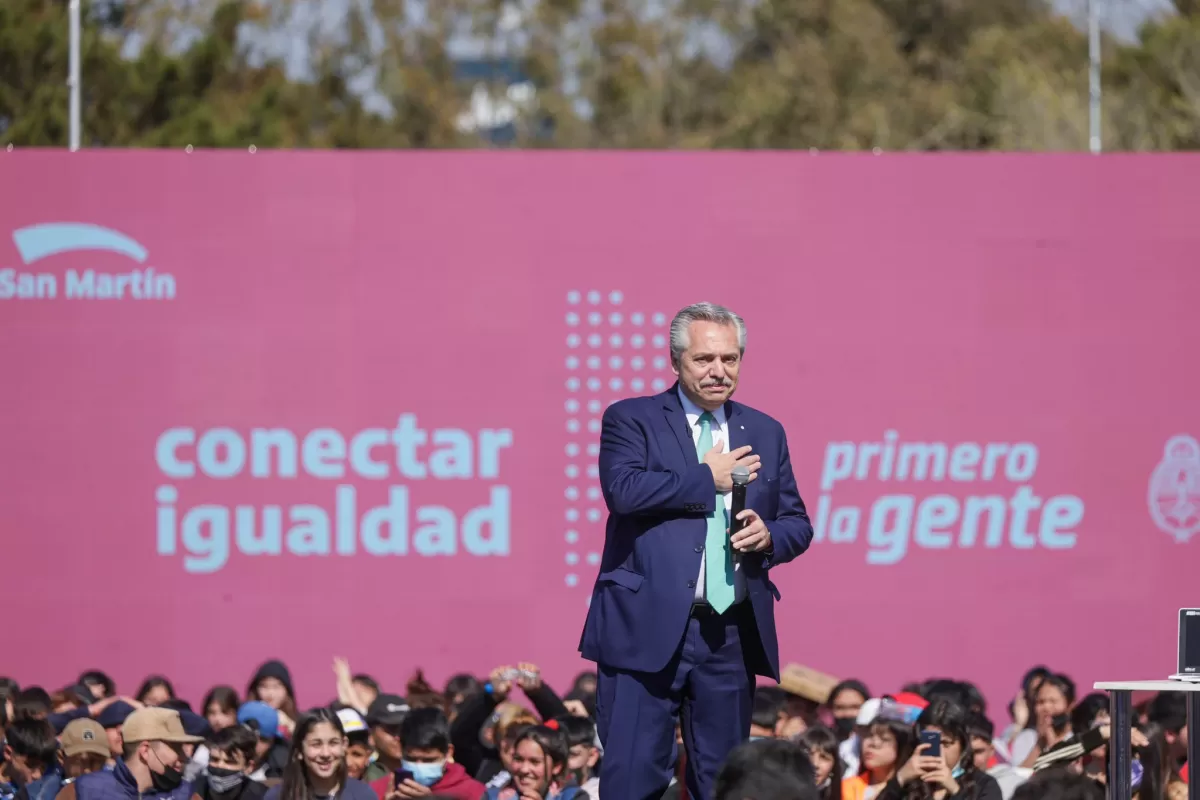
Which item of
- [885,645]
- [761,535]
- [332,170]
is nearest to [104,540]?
[332,170]

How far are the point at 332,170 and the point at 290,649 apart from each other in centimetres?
231

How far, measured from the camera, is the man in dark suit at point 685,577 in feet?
14.3

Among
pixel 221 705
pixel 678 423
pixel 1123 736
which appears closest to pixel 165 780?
pixel 221 705

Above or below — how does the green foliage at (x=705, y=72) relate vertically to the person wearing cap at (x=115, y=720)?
above

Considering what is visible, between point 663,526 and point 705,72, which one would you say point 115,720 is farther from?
point 705,72

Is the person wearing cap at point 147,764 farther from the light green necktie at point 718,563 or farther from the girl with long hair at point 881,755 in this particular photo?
the light green necktie at point 718,563

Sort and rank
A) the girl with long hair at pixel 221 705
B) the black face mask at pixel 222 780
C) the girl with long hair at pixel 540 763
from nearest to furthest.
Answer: the girl with long hair at pixel 540 763 → the black face mask at pixel 222 780 → the girl with long hair at pixel 221 705

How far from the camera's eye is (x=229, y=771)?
6.38 metres

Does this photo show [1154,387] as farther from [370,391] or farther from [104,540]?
[104,540]

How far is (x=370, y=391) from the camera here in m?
9.42

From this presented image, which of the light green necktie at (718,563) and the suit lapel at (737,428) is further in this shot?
the suit lapel at (737,428)

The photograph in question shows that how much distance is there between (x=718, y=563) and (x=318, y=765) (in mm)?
1976

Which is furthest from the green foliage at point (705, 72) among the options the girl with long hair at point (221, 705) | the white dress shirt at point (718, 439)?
the white dress shirt at point (718, 439)

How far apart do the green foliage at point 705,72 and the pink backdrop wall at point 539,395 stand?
11970 millimetres
